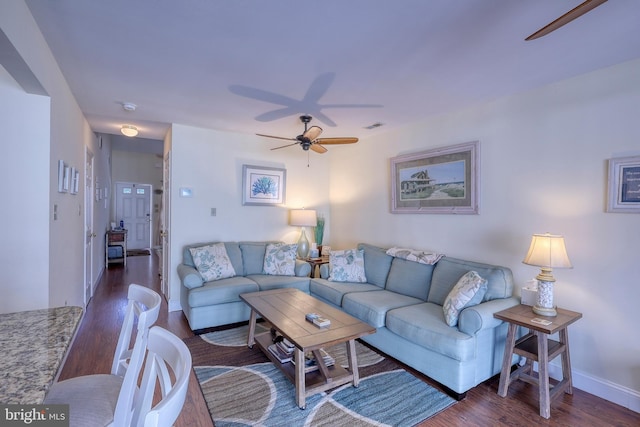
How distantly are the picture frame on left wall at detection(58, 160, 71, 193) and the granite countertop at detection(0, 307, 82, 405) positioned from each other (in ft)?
5.15

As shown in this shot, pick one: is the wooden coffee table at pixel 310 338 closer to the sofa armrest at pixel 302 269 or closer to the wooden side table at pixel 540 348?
the wooden side table at pixel 540 348

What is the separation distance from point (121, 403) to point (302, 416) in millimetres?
1395

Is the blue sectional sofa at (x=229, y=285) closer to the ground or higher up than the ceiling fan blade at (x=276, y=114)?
closer to the ground

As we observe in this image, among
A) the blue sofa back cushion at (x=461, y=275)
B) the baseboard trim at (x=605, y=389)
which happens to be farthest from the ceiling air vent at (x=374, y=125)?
the baseboard trim at (x=605, y=389)

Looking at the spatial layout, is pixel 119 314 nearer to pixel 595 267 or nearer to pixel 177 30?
pixel 177 30

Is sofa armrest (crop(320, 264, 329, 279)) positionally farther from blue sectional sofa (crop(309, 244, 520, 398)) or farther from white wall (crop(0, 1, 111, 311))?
white wall (crop(0, 1, 111, 311))

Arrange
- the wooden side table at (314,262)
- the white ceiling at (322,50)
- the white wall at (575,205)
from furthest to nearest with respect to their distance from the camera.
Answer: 1. the wooden side table at (314,262)
2. the white wall at (575,205)
3. the white ceiling at (322,50)

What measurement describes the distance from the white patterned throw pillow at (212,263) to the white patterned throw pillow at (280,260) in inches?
18.5

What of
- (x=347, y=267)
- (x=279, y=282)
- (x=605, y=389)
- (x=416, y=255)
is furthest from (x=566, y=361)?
(x=279, y=282)

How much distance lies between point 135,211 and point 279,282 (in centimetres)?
698

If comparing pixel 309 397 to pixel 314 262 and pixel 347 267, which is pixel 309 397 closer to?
pixel 347 267

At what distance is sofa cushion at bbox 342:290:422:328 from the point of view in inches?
110

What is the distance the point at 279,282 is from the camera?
3771mm

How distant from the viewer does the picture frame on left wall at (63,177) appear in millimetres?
2402
